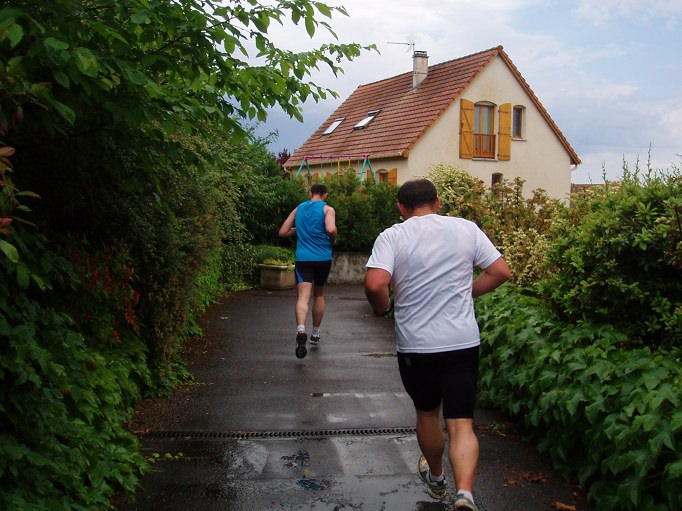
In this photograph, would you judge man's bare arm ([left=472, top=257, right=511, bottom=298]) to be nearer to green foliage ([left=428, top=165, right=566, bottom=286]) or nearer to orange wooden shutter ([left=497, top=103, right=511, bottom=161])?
green foliage ([left=428, top=165, right=566, bottom=286])

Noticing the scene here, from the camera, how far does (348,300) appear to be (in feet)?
48.9

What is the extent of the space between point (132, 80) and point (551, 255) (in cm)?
372

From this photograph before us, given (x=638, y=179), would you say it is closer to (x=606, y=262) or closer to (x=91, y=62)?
(x=606, y=262)

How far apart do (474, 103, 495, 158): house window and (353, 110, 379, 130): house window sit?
483 cm

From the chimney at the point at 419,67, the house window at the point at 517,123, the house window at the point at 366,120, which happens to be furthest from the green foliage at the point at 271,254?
the house window at the point at 517,123

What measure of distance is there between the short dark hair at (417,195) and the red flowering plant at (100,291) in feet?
7.34

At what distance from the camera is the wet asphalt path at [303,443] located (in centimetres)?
494

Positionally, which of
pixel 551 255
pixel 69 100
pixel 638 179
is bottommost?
pixel 551 255

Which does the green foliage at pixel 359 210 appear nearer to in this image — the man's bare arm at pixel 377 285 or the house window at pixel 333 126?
the man's bare arm at pixel 377 285

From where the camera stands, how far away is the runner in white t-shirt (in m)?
4.41

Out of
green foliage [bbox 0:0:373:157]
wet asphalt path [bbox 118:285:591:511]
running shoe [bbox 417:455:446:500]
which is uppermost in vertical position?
green foliage [bbox 0:0:373:157]

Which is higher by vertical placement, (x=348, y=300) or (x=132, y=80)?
(x=132, y=80)

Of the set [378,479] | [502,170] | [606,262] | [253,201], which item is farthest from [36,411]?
[502,170]

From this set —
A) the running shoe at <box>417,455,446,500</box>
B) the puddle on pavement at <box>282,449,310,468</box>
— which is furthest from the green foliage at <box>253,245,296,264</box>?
the running shoe at <box>417,455,446,500</box>
